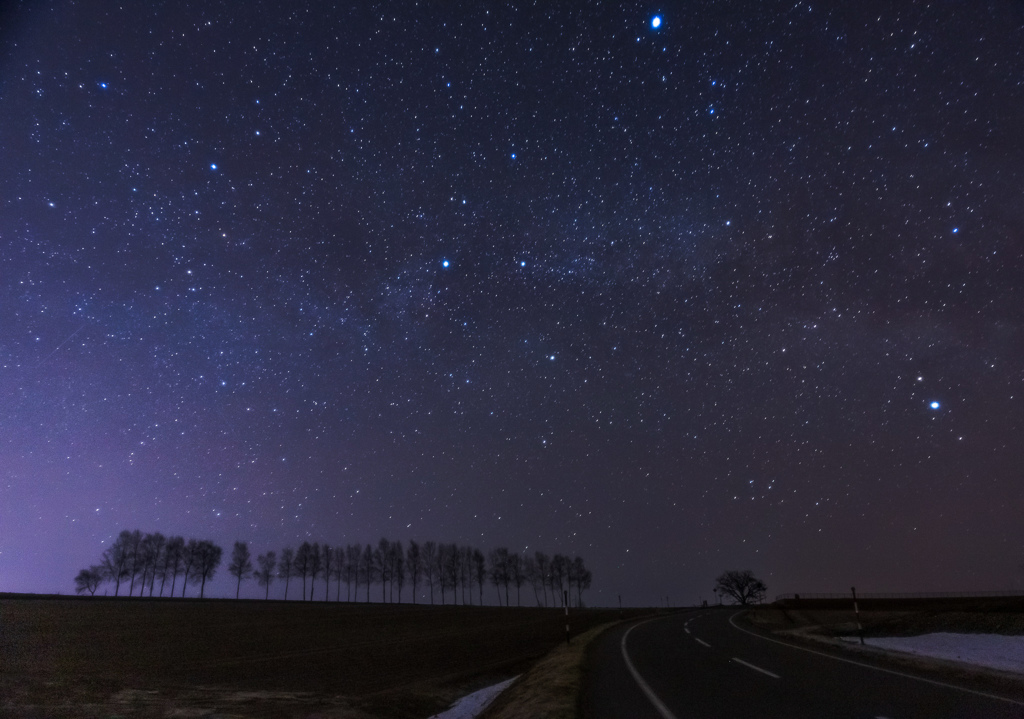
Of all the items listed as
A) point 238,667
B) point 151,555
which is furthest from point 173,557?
point 238,667

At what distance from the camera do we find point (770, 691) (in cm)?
1095

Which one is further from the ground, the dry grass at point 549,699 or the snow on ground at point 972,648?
the dry grass at point 549,699

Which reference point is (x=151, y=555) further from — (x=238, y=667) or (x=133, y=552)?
(x=238, y=667)

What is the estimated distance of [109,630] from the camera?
3947cm

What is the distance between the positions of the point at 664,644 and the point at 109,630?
3725 cm

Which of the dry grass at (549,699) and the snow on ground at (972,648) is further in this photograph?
the snow on ground at (972,648)

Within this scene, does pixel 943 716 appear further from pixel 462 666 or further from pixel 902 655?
pixel 462 666

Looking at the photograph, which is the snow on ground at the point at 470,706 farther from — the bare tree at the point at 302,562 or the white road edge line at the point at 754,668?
the bare tree at the point at 302,562

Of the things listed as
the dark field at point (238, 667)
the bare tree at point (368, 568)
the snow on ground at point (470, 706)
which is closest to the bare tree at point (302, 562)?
the bare tree at point (368, 568)

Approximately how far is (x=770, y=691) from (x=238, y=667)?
23673 mm

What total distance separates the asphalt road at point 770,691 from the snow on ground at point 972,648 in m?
3.19

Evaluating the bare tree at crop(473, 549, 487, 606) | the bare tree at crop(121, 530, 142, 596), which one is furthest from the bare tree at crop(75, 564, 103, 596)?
the bare tree at crop(473, 549, 487, 606)

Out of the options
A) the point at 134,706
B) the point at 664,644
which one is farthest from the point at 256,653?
the point at 664,644

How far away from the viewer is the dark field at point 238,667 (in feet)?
58.1
